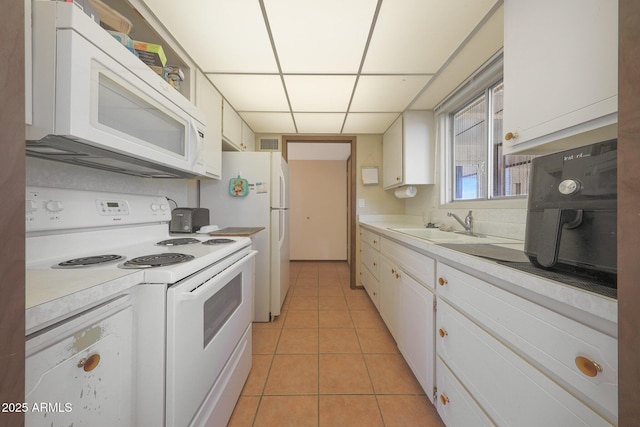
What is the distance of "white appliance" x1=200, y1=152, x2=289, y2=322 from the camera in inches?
84.2

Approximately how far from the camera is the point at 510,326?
0.69m

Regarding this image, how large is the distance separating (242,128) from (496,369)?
2775 millimetres

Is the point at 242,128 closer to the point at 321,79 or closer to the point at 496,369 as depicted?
the point at 321,79

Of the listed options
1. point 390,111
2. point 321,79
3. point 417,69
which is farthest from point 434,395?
point 390,111

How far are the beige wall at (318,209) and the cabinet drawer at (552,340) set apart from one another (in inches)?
155

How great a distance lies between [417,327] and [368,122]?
88.2 inches

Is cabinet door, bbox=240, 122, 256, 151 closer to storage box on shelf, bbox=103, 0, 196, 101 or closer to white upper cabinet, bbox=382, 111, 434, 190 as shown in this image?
storage box on shelf, bbox=103, 0, 196, 101

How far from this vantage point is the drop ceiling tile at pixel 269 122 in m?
2.44

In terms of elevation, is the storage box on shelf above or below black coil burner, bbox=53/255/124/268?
above

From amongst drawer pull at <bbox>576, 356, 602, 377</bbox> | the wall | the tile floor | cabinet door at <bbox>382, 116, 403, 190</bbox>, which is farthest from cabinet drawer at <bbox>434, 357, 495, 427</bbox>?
the wall

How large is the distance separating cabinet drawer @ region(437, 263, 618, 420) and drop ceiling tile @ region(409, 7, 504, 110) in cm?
142

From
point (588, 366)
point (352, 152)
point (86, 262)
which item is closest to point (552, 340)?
point (588, 366)

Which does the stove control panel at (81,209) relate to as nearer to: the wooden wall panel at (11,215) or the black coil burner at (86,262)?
the black coil burner at (86,262)

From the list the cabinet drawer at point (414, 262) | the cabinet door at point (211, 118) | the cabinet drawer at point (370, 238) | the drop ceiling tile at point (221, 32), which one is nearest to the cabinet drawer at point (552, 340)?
the cabinet drawer at point (414, 262)
